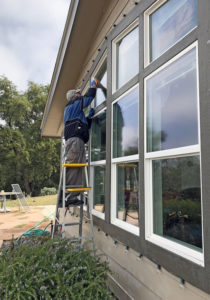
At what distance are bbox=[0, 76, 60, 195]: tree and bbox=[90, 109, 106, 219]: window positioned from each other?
17505mm

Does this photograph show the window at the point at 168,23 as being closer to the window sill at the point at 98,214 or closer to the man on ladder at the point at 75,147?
the man on ladder at the point at 75,147

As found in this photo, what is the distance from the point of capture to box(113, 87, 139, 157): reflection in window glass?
210 cm

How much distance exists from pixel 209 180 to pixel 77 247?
135 centimetres

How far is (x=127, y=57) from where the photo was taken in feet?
7.81

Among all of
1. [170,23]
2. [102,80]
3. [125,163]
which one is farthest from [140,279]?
[102,80]

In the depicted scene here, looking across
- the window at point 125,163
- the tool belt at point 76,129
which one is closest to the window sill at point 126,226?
the window at point 125,163

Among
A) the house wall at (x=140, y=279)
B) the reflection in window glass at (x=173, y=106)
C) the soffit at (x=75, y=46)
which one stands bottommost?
the house wall at (x=140, y=279)

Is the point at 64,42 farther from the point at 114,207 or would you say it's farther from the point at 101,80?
the point at 114,207

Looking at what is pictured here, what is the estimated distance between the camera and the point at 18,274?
5.37ft

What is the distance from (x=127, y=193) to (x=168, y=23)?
1525mm

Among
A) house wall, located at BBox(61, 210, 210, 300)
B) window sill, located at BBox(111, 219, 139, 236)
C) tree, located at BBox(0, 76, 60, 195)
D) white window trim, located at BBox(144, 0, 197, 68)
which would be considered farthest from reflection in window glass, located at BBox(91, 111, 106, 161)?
tree, located at BBox(0, 76, 60, 195)

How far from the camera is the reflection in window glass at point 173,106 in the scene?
1.42 meters

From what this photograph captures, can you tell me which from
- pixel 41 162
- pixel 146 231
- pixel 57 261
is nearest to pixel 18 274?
pixel 57 261

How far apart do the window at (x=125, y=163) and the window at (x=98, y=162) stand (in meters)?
0.40
